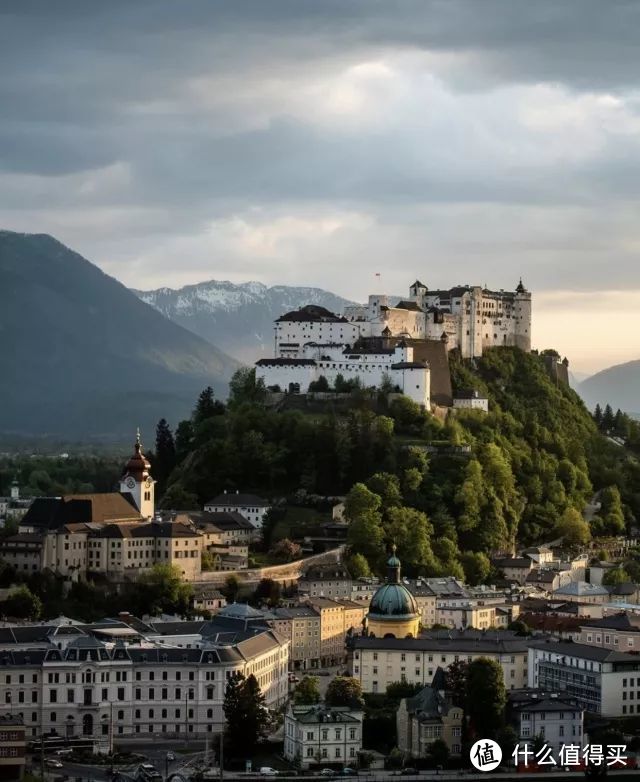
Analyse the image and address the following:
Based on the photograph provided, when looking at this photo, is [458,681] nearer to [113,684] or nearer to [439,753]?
[439,753]

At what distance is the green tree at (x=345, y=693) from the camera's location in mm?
77956

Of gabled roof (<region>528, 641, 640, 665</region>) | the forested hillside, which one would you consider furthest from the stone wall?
gabled roof (<region>528, 641, 640, 665</region>)

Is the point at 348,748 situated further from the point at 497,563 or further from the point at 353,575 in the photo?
the point at 497,563

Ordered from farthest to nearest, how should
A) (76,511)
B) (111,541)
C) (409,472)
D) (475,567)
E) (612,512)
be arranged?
(612,512) → (409,472) → (475,567) → (76,511) → (111,541)

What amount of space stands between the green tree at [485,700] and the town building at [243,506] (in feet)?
116

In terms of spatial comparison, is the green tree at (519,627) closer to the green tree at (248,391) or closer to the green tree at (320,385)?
the green tree at (320,385)

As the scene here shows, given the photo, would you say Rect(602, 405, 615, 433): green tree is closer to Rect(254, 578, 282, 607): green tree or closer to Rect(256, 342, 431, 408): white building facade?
Rect(256, 342, 431, 408): white building facade

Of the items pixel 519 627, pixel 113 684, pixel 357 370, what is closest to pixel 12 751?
pixel 113 684

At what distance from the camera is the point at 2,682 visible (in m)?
76.4

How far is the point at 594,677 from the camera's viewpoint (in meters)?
80.8

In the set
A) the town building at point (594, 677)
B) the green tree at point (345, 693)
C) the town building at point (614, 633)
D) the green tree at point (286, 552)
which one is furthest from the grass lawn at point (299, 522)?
the town building at point (594, 677)

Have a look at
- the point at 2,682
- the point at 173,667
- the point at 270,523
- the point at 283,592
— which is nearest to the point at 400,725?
the point at 173,667

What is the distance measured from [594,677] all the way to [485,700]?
768cm
